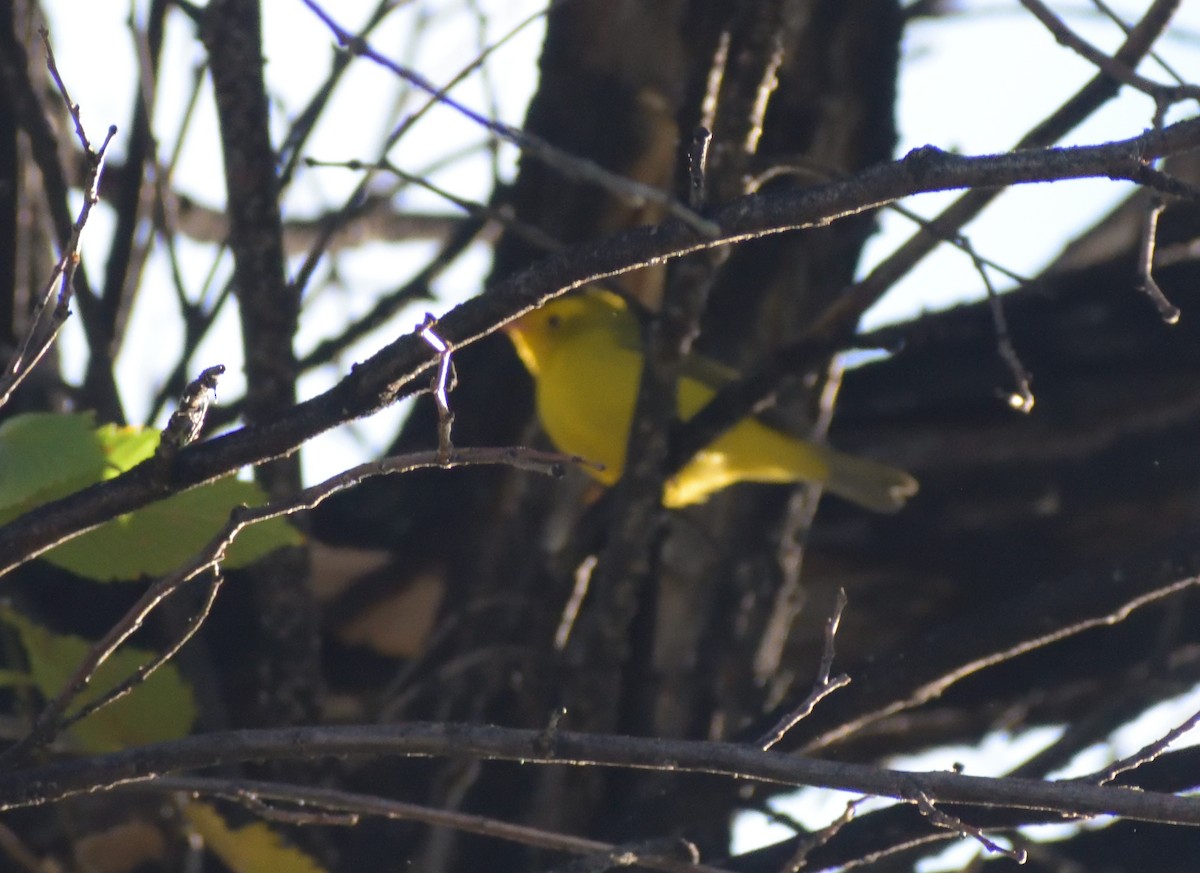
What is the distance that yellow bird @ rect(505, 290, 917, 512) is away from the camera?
369 cm

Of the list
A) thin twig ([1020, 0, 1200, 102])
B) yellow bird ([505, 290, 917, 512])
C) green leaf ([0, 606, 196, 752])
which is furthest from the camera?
yellow bird ([505, 290, 917, 512])

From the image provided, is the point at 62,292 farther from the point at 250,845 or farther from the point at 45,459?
the point at 250,845

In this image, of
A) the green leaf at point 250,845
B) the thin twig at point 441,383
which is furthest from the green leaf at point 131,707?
the thin twig at point 441,383

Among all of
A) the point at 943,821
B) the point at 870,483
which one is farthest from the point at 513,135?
the point at 870,483

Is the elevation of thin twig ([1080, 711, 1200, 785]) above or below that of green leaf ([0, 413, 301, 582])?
below

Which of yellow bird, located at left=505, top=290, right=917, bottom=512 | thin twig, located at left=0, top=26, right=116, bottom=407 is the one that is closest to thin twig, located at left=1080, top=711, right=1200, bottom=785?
thin twig, located at left=0, top=26, right=116, bottom=407

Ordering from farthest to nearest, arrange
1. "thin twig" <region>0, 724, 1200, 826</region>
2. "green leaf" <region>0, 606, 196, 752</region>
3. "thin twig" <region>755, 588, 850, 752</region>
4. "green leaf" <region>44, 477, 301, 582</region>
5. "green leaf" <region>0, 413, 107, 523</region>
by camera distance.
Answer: "green leaf" <region>0, 606, 196, 752</region>, "green leaf" <region>44, 477, 301, 582</region>, "green leaf" <region>0, 413, 107, 523</region>, "thin twig" <region>755, 588, 850, 752</region>, "thin twig" <region>0, 724, 1200, 826</region>

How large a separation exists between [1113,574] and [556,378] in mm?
2018

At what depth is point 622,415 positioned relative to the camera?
4258mm

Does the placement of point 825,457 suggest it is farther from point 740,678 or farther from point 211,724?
point 211,724

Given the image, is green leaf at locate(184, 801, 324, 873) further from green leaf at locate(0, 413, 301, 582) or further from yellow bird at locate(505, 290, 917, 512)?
yellow bird at locate(505, 290, 917, 512)

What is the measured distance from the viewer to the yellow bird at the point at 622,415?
369 centimetres

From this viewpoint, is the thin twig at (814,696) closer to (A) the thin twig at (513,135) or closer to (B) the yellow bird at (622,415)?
(A) the thin twig at (513,135)

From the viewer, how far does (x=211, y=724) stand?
2682mm
